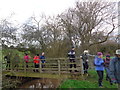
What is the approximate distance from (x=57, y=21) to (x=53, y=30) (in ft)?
4.45

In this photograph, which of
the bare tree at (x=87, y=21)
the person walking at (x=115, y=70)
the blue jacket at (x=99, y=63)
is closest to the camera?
the person walking at (x=115, y=70)

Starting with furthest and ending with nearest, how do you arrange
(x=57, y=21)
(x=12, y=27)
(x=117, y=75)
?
(x=57, y=21)
(x=12, y=27)
(x=117, y=75)

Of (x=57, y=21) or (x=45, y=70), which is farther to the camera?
(x=57, y=21)

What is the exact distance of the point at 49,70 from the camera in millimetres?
8445

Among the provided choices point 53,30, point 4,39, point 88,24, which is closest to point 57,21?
point 53,30

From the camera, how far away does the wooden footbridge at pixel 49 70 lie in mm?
7012

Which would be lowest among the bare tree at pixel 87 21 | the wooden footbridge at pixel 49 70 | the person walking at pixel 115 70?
the wooden footbridge at pixel 49 70

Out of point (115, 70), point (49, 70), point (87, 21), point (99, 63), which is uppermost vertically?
point (87, 21)

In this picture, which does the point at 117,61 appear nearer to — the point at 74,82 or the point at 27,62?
the point at 74,82

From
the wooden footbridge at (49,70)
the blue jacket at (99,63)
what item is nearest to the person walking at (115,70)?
the blue jacket at (99,63)

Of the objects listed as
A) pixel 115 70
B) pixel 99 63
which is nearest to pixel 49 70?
pixel 99 63

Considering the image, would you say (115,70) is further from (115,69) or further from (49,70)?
(49,70)

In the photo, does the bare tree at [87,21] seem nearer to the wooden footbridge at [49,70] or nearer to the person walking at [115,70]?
the wooden footbridge at [49,70]

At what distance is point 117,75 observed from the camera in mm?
3557
